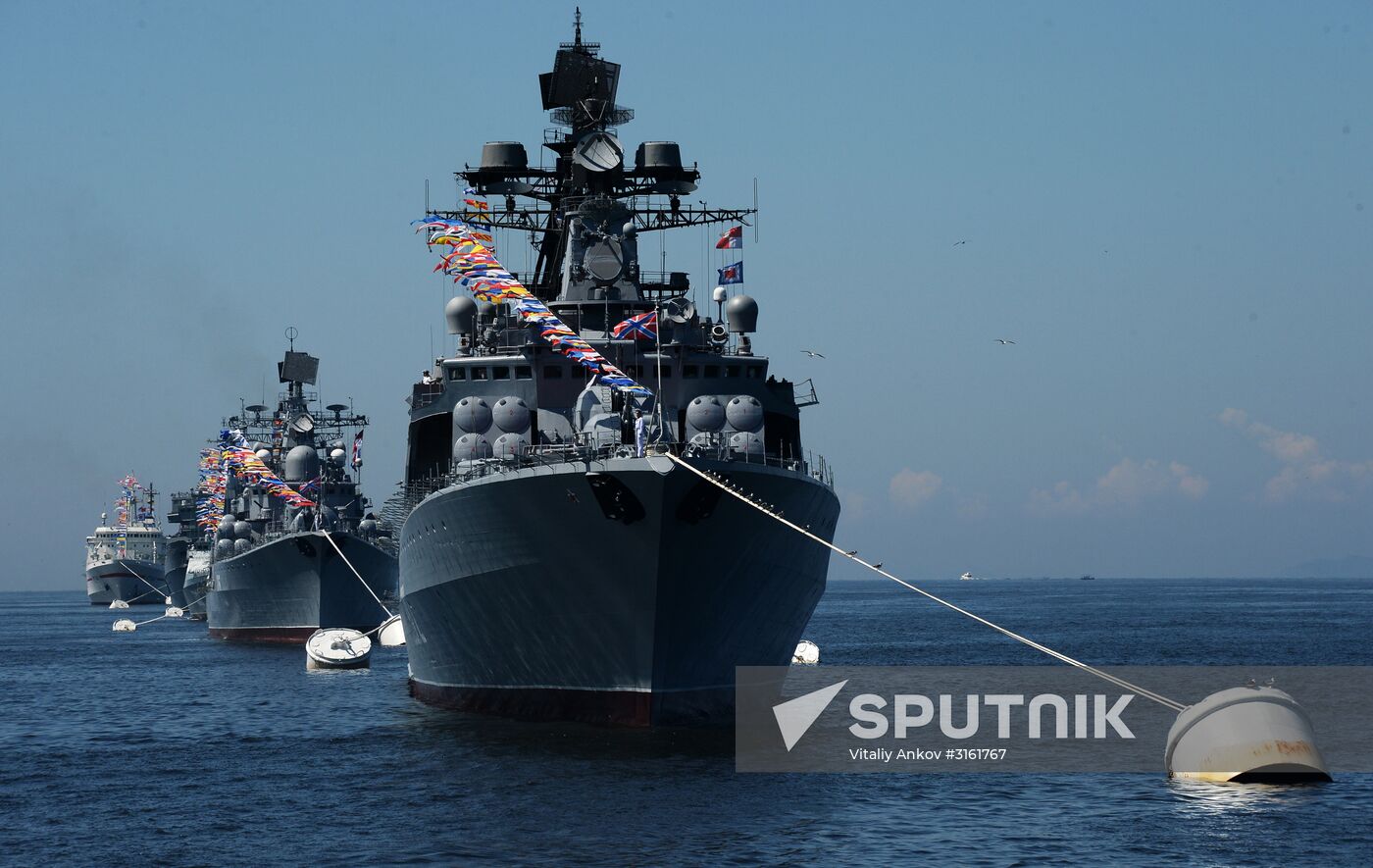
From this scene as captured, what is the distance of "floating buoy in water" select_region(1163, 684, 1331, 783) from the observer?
2334cm

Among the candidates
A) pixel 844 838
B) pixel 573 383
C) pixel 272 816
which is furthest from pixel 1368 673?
pixel 272 816

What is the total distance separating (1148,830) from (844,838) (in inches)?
176

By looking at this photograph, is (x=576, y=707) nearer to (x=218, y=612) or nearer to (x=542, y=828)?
(x=542, y=828)

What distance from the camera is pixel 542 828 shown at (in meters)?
21.7

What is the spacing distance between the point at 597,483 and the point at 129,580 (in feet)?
476

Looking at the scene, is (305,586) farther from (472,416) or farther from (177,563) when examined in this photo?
(177,563)

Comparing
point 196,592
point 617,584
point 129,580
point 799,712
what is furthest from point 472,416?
point 129,580

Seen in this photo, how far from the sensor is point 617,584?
93.1 ft

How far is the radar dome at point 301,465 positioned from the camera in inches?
3135

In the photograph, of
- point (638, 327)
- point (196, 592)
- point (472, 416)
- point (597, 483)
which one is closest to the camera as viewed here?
point (597, 483)

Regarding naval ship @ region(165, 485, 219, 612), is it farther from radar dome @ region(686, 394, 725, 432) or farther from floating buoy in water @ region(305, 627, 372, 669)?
radar dome @ region(686, 394, 725, 432)

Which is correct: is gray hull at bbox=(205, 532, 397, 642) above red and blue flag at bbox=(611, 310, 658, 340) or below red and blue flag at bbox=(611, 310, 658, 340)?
below

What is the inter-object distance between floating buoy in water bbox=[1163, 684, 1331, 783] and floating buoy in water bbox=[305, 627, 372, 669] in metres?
33.5

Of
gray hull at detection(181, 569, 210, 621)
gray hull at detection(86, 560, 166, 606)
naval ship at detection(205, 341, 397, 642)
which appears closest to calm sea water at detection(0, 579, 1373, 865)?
naval ship at detection(205, 341, 397, 642)
